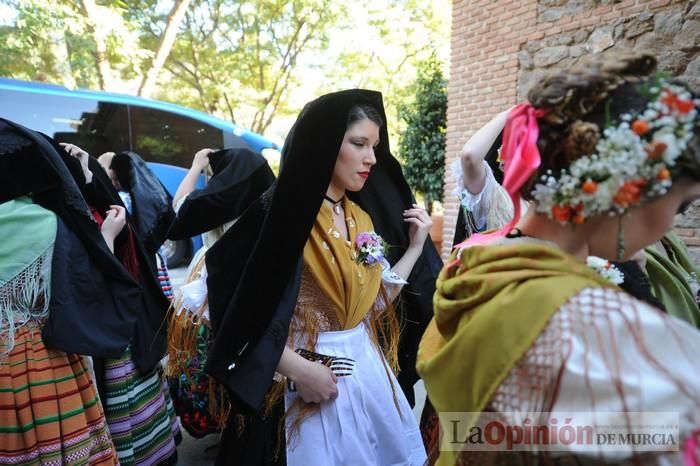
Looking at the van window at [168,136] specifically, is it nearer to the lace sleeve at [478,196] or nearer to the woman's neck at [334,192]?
the woman's neck at [334,192]

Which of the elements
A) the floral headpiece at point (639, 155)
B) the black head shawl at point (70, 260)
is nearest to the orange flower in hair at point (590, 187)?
the floral headpiece at point (639, 155)

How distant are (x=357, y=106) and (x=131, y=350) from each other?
5.63ft

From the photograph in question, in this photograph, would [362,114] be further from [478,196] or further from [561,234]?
[561,234]

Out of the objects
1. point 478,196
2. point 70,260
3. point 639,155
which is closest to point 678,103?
point 639,155

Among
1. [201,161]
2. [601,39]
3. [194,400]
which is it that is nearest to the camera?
[194,400]

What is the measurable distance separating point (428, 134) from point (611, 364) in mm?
8251

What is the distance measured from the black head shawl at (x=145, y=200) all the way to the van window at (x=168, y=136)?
5.40m

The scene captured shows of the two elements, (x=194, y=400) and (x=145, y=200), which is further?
(x=145, y=200)

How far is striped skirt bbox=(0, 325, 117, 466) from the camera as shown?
182 cm

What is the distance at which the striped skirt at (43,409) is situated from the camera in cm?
182

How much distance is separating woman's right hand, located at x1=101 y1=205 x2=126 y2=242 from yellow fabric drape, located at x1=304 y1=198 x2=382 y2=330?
125 cm

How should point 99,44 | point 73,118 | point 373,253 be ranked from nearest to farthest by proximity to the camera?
point 373,253 → point 73,118 → point 99,44

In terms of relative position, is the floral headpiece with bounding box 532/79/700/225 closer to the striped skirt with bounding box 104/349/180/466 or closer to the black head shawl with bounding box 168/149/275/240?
the striped skirt with bounding box 104/349/180/466

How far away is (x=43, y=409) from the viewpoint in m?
1.86
